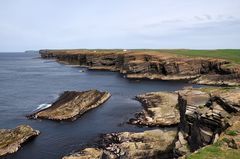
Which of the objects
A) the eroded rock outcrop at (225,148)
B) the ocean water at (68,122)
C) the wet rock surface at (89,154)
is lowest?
the ocean water at (68,122)

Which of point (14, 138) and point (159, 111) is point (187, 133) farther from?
point (14, 138)

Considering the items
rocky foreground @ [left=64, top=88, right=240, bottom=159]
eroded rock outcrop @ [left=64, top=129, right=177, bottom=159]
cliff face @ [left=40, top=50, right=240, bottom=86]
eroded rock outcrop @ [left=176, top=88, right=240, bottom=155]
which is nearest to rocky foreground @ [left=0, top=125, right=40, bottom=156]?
rocky foreground @ [left=64, top=88, right=240, bottom=159]

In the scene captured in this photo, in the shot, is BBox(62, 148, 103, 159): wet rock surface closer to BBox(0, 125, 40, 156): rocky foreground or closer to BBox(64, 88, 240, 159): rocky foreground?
BBox(64, 88, 240, 159): rocky foreground

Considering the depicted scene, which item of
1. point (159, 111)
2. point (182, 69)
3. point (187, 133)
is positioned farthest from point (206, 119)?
point (182, 69)

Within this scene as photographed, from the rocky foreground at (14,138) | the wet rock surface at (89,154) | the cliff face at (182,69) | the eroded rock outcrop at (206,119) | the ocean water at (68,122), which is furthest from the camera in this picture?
the cliff face at (182,69)

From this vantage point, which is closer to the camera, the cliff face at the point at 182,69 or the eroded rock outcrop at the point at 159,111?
the eroded rock outcrop at the point at 159,111

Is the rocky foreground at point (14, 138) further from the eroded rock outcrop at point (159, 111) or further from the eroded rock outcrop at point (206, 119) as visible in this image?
the eroded rock outcrop at point (206, 119)

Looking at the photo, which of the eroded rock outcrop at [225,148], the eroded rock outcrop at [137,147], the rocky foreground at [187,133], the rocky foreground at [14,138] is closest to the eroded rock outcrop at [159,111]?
the rocky foreground at [187,133]
